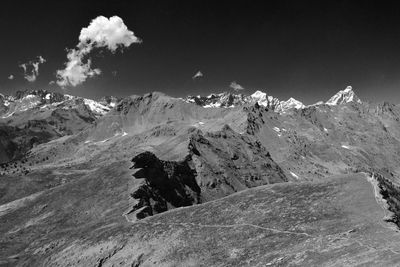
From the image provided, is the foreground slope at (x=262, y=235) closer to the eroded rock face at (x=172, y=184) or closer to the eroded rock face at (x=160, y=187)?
the eroded rock face at (x=172, y=184)

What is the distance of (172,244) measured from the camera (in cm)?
5038

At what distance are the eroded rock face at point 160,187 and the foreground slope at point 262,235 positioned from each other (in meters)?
20.2

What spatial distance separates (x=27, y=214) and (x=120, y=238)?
50673mm

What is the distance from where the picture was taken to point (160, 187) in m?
113

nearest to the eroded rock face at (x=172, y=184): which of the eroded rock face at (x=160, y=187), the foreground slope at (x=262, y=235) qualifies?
the eroded rock face at (x=160, y=187)

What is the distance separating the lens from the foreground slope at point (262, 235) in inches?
1491

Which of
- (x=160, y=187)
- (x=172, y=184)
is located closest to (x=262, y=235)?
(x=160, y=187)

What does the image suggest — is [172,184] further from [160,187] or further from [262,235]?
[262,235]

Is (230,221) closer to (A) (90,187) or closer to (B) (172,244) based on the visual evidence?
(B) (172,244)

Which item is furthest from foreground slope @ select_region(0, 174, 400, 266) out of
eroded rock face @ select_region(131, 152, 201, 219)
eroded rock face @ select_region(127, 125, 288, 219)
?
eroded rock face @ select_region(131, 152, 201, 219)

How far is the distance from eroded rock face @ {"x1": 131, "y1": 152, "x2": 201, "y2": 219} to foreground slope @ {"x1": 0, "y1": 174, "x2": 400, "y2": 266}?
66.3 ft

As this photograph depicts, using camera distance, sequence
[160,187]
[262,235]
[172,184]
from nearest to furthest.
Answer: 1. [262,235]
2. [160,187]
3. [172,184]

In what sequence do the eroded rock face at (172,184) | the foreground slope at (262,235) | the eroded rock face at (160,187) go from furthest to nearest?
1. the eroded rock face at (172,184)
2. the eroded rock face at (160,187)
3. the foreground slope at (262,235)

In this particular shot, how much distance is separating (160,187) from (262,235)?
6871 centimetres
